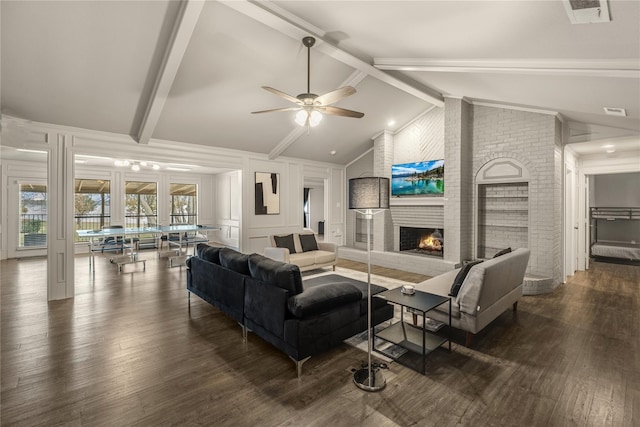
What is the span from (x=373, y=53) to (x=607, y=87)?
2682 millimetres

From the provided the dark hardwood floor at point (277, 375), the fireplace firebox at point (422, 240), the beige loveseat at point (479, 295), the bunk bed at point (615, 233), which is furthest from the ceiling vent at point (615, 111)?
the bunk bed at point (615, 233)

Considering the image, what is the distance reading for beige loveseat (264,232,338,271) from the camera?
213 inches

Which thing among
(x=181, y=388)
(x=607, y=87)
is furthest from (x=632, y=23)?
(x=181, y=388)

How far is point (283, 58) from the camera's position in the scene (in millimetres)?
4098

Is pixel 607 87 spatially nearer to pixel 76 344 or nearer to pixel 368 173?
pixel 368 173

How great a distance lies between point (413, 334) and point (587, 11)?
2.88 metres

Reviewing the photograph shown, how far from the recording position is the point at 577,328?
338cm

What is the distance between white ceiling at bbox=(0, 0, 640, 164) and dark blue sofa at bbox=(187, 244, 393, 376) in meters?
2.62

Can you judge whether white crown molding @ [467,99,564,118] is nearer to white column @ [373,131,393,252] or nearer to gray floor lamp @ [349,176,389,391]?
white column @ [373,131,393,252]

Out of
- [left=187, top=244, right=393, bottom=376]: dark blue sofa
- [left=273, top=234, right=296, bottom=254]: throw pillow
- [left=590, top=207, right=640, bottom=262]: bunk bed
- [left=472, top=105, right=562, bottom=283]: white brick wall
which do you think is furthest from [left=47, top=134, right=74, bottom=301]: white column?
[left=590, top=207, right=640, bottom=262]: bunk bed

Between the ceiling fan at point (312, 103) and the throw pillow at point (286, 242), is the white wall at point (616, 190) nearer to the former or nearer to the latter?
the ceiling fan at point (312, 103)

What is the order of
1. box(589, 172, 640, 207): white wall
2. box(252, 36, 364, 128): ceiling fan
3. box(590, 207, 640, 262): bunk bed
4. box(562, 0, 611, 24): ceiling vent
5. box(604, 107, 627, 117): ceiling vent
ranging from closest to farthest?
box(562, 0, 611, 24): ceiling vent < box(252, 36, 364, 128): ceiling fan < box(604, 107, 627, 117): ceiling vent < box(590, 207, 640, 262): bunk bed < box(589, 172, 640, 207): white wall

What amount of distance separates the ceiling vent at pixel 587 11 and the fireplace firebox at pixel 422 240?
16.5 feet

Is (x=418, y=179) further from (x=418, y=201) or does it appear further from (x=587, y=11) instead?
(x=587, y=11)
